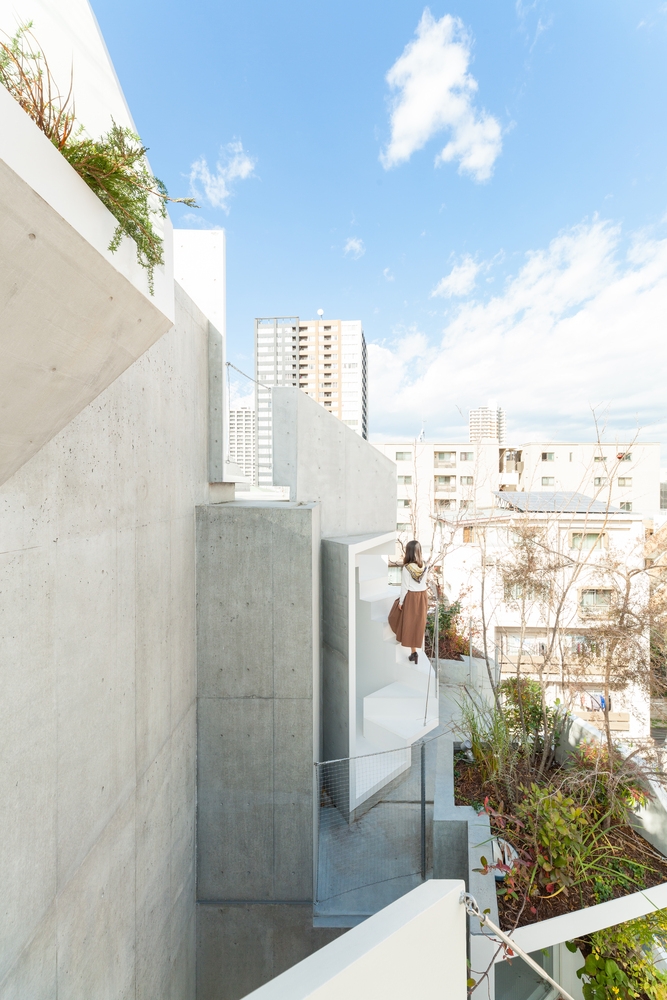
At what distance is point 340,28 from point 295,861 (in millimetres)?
14099

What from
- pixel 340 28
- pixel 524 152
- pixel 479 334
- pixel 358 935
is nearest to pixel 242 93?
pixel 340 28

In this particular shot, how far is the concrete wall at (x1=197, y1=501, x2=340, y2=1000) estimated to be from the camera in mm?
4086

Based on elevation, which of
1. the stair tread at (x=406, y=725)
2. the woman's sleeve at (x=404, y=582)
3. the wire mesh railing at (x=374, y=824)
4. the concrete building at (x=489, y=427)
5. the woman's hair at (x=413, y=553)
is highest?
the concrete building at (x=489, y=427)

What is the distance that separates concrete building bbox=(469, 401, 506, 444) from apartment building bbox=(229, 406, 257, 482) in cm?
1539

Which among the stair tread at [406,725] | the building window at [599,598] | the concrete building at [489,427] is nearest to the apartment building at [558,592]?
the building window at [599,598]

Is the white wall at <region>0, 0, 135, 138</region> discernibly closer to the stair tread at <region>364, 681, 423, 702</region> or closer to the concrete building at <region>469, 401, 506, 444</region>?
the stair tread at <region>364, 681, 423, 702</region>

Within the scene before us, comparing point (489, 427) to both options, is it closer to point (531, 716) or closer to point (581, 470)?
point (581, 470)

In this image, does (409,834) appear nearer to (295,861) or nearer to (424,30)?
(295,861)

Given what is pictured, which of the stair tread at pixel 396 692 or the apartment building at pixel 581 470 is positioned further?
the apartment building at pixel 581 470

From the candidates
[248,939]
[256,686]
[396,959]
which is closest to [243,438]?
[256,686]

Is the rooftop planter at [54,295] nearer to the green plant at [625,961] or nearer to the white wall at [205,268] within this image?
the white wall at [205,268]

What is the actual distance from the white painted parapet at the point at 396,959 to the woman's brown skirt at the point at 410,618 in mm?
4144

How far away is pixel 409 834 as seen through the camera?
4570 millimetres

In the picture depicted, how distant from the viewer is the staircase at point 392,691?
5316mm
